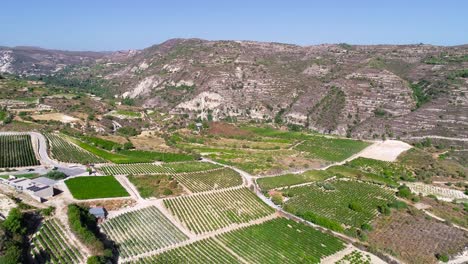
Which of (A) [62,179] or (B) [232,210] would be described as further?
(A) [62,179]

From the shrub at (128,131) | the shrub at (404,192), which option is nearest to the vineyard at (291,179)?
the shrub at (404,192)

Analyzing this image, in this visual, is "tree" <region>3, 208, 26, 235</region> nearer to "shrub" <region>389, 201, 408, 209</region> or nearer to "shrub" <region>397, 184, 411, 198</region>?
"shrub" <region>389, 201, 408, 209</region>

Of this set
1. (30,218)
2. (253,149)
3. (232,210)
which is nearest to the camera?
(30,218)

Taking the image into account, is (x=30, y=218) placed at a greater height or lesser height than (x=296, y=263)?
greater

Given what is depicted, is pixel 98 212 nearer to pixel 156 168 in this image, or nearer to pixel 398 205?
pixel 156 168

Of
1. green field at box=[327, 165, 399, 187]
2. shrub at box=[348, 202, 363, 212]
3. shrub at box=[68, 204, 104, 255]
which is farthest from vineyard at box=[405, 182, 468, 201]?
shrub at box=[68, 204, 104, 255]

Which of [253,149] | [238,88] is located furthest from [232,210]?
[238,88]

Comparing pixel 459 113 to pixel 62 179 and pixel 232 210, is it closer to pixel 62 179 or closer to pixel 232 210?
pixel 232 210

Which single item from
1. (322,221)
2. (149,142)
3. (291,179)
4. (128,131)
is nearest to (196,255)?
(322,221)
